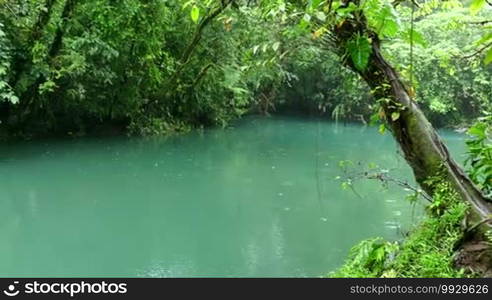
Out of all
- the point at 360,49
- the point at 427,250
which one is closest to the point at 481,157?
the point at 427,250

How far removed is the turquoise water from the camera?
3.75 metres

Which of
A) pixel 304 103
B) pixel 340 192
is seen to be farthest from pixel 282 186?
pixel 304 103

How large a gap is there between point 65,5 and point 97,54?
0.92m

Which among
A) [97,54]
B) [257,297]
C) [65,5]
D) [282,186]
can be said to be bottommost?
[282,186]

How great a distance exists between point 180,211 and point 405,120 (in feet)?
10.2

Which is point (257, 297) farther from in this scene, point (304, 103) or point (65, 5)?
point (304, 103)

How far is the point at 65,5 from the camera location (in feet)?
26.3

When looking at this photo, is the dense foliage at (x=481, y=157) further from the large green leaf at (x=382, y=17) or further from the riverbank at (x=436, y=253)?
the large green leaf at (x=382, y=17)

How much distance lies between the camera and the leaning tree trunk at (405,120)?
2.41 m

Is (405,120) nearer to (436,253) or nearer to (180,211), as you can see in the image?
(436,253)

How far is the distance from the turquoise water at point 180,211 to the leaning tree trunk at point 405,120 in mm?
1275

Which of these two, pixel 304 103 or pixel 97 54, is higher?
pixel 97 54

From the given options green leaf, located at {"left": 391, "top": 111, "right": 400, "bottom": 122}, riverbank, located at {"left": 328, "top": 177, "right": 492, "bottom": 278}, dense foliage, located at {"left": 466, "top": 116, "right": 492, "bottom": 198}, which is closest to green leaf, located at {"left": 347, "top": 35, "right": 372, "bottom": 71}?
green leaf, located at {"left": 391, "top": 111, "right": 400, "bottom": 122}

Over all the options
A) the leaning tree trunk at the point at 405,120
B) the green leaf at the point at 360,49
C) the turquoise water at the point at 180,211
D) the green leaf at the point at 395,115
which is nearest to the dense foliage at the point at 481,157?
the leaning tree trunk at the point at 405,120
